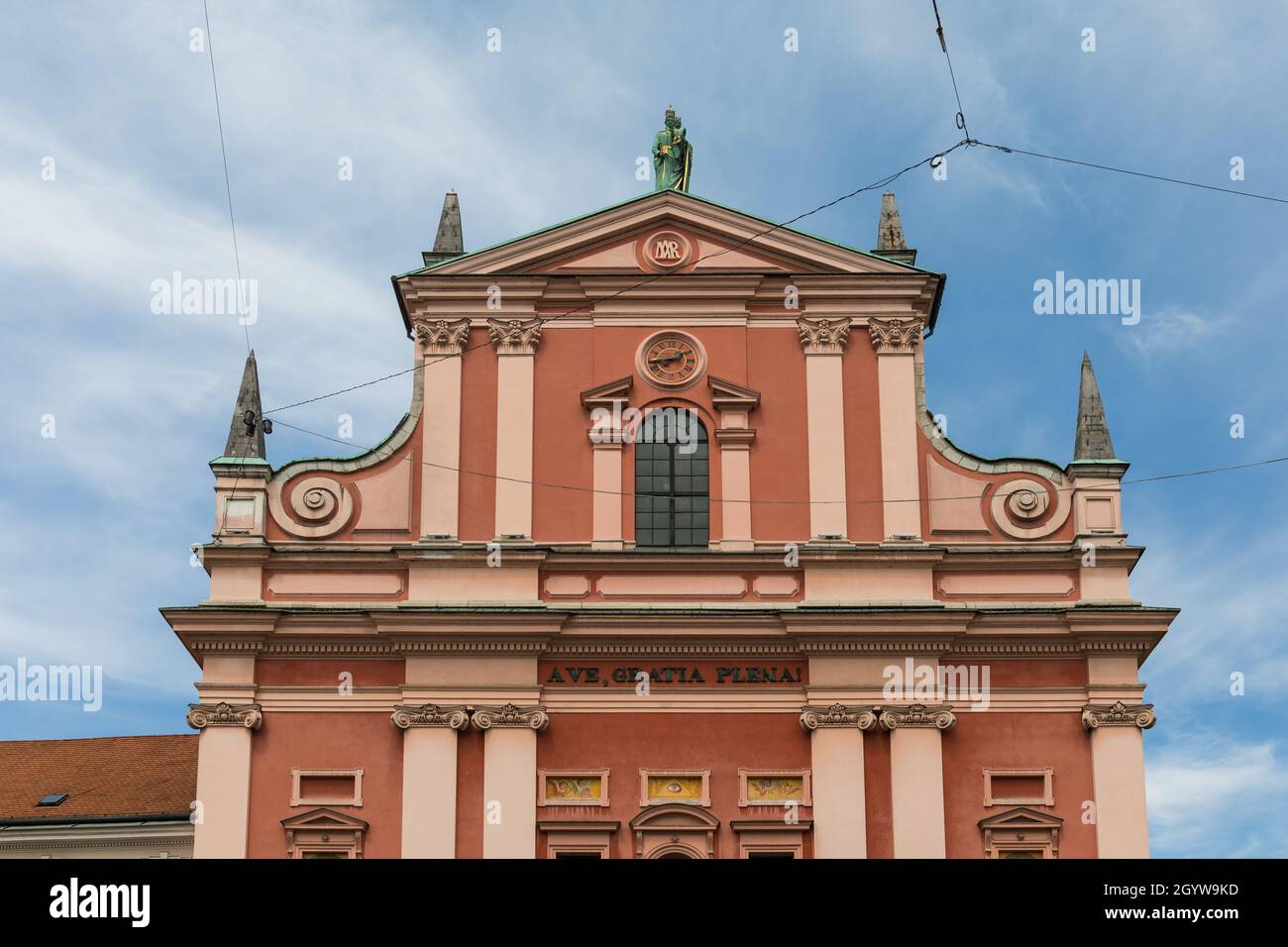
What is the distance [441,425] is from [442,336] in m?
1.51

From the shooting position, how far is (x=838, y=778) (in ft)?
92.6

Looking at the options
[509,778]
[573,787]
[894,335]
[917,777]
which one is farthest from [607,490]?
[917,777]

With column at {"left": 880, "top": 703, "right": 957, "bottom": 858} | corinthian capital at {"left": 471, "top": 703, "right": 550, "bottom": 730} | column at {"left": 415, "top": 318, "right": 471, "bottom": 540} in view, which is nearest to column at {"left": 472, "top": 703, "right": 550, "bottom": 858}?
corinthian capital at {"left": 471, "top": 703, "right": 550, "bottom": 730}

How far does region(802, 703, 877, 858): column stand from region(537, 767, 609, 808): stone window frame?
309 centimetres

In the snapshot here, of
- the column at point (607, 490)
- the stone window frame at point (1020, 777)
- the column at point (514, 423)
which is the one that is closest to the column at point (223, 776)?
the column at point (514, 423)

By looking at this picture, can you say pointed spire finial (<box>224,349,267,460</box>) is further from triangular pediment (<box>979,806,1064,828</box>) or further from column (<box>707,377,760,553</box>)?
triangular pediment (<box>979,806,1064,828</box>)

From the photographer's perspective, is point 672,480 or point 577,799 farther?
point 672,480

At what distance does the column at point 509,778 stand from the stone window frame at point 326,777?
1.88 meters

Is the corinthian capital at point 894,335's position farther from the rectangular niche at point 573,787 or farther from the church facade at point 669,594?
the rectangular niche at point 573,787

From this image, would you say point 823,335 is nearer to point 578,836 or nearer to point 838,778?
point 838,778

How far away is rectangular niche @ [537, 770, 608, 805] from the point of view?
28.3 metres
